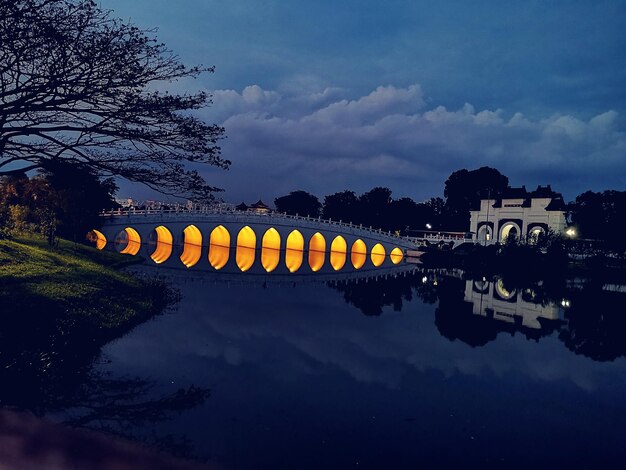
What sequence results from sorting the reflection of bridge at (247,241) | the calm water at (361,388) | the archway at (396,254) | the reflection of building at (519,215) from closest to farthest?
the calm water at (361,388)
the reflection of bridge at (247,241)
the reflection of building at (519,215)
the archway at (396,254)

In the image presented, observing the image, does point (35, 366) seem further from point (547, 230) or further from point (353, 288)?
point (547, 230)

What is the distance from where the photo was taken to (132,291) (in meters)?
16.4

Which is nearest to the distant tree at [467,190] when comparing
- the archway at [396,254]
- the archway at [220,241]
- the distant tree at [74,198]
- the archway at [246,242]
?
the archway at [396,254]

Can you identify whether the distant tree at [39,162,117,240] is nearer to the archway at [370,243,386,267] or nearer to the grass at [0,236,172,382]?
the grass at [0,236,172,382]

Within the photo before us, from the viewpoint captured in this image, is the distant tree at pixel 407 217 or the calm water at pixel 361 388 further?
the distant tree at pixel 407 217

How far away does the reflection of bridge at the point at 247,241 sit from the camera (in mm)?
37062

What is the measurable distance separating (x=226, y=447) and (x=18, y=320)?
6.31 metres

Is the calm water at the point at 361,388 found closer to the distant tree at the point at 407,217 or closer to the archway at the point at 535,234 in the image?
the archway at the point at 535,234

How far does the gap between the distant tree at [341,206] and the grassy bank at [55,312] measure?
50822 millimetres

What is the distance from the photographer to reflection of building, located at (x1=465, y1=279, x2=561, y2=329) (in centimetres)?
1892

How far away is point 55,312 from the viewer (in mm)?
10969

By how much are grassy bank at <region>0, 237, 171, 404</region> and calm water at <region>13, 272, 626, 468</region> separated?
643 mm

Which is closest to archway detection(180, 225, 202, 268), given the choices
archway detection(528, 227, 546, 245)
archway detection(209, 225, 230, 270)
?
archway detection(209, 225, 230, 270)

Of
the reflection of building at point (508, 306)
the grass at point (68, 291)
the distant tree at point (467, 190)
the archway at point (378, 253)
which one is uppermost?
the distant tree at point (467, 190)
